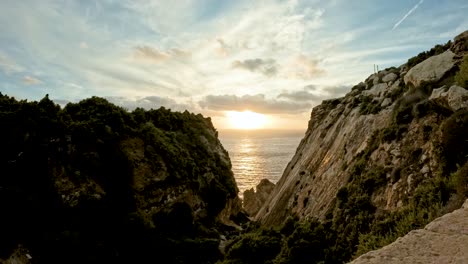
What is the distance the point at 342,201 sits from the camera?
758 inches

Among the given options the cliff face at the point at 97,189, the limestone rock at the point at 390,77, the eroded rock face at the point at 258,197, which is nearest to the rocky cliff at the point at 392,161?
the limestone rock at the point at 390,77

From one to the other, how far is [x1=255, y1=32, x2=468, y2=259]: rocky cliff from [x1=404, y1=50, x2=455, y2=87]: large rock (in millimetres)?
59

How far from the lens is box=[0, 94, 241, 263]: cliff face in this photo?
2956 centimetres

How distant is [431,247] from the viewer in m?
6.82

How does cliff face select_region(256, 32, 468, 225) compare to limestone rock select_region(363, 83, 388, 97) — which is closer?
cliff face select_region(256, 32, 468, 225)

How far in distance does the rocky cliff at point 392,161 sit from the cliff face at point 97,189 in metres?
15.6

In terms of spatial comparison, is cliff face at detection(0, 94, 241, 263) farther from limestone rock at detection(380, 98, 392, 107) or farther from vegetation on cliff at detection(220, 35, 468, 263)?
limestone rock at detection(380, 98, 392, 107)

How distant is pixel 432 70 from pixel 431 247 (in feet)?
59.6

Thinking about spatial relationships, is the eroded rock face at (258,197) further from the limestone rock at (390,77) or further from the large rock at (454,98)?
the large rock at (454,98)

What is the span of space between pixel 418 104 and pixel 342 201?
670 cm

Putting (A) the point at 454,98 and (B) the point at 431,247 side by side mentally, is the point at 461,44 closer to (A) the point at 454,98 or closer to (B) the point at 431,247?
(A) the point at 454,98

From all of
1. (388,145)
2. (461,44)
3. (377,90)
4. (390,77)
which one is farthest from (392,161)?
(390,77)

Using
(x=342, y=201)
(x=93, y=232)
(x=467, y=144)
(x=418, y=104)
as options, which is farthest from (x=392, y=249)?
(x=93, y=232)

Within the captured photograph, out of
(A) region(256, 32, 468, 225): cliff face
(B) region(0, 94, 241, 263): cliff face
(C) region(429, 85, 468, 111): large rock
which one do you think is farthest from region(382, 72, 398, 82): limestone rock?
(B) region(0, 94, 241, 263): cliff face
